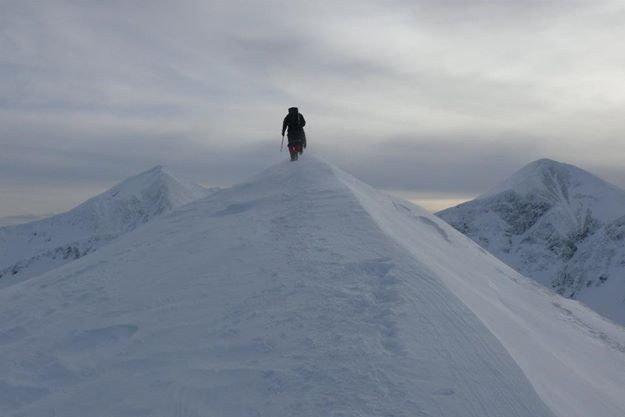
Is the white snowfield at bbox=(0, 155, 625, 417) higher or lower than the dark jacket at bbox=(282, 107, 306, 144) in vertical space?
lower

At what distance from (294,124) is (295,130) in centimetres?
23

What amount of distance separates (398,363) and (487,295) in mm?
5363

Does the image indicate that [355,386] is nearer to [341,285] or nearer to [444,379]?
[444,379]

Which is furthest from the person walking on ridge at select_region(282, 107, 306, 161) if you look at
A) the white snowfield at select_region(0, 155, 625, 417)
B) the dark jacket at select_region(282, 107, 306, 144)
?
the white snowfield at select_region(0, 155, 625, 417)

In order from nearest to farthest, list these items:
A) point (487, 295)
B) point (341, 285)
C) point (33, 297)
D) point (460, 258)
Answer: point (341, 285) < point (487, 295) < point (33, 297) < point (460, 258)

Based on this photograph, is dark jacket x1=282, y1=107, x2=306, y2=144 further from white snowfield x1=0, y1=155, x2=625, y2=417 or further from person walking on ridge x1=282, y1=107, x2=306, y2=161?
white snowfield x1=0, y1=155, x2=625, y2=417

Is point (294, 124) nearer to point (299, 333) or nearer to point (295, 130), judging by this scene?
point (295, 130)

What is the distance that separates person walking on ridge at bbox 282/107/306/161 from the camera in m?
20.5

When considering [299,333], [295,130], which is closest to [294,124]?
[295,130]

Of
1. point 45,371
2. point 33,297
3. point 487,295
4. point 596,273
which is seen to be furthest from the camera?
point 596,273

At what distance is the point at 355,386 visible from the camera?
7047 mm

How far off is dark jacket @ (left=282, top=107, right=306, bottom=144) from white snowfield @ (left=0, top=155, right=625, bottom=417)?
5947 mm

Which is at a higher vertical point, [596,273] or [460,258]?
[460,258]

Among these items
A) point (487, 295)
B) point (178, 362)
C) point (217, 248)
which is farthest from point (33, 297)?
point (487, 295)
